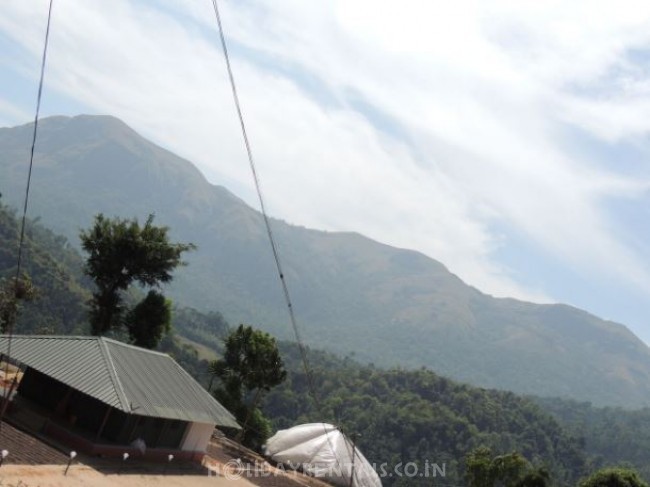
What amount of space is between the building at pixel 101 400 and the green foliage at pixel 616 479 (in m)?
21.7

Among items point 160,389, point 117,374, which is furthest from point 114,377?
point 160,389

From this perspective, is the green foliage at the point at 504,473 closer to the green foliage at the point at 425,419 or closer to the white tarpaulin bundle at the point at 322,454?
the white tarpaulin bundle at the point at 322,454

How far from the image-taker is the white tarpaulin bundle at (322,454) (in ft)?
133

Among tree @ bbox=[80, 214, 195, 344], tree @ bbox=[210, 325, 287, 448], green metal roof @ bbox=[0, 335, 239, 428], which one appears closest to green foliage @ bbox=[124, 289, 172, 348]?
tree @ bbox=[80, 214, 195, 344]

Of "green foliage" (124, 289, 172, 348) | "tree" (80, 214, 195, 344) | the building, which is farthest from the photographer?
"green foliage" (124, 289, 172, 348)

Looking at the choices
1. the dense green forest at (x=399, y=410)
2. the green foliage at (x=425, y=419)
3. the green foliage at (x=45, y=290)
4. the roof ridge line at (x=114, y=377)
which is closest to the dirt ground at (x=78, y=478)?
the roof ridge line at (x=114, y=377)

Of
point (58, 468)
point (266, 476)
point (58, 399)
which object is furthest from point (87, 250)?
point (58, 468)

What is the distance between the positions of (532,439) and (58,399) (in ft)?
464

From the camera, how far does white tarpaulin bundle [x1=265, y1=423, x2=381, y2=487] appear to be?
40625mm

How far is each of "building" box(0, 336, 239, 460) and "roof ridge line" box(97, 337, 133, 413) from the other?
0.04 meters

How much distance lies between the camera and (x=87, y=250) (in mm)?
42719

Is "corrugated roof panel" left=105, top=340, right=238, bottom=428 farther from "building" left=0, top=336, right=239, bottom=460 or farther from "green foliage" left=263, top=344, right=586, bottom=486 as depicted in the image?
"green foliage" left=263, top=344, right=586, bottom=486

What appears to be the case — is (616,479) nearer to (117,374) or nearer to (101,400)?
(117,374)

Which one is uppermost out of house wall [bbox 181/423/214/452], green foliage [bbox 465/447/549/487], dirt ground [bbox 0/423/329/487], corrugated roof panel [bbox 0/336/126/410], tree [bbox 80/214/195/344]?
tree [bbox 80/214/195/344]
